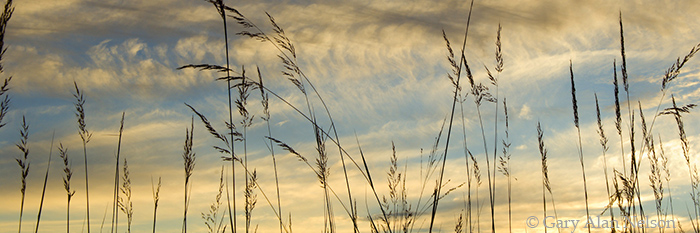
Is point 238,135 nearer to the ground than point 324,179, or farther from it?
farther from it

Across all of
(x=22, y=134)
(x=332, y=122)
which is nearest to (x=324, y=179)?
(x=332, y=122)

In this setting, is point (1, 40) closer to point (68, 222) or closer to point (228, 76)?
point (228, 76)

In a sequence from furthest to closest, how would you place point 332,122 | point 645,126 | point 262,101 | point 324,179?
point 645,126
point 262,101
point 324,179
point 332,122

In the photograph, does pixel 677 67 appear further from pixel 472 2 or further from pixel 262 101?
pixel 262 101

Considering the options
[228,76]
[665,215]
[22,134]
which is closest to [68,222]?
[22,134]

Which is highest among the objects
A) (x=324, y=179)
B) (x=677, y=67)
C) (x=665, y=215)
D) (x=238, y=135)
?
(x=677, y=67)

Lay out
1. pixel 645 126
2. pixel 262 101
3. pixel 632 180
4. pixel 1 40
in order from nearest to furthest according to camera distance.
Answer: pixel 1 40, pixel 632 180, pixel 262 101, pixel 645 126

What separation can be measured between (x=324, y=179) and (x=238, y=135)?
1.84 ft

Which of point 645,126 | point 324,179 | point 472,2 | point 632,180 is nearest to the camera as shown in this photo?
point 472,2

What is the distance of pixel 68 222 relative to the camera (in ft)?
10.6

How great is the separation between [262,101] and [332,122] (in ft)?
2.80

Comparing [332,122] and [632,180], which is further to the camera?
[632,180]

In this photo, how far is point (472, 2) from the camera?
239cm

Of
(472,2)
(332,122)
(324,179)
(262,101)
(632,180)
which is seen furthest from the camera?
(262,101)
